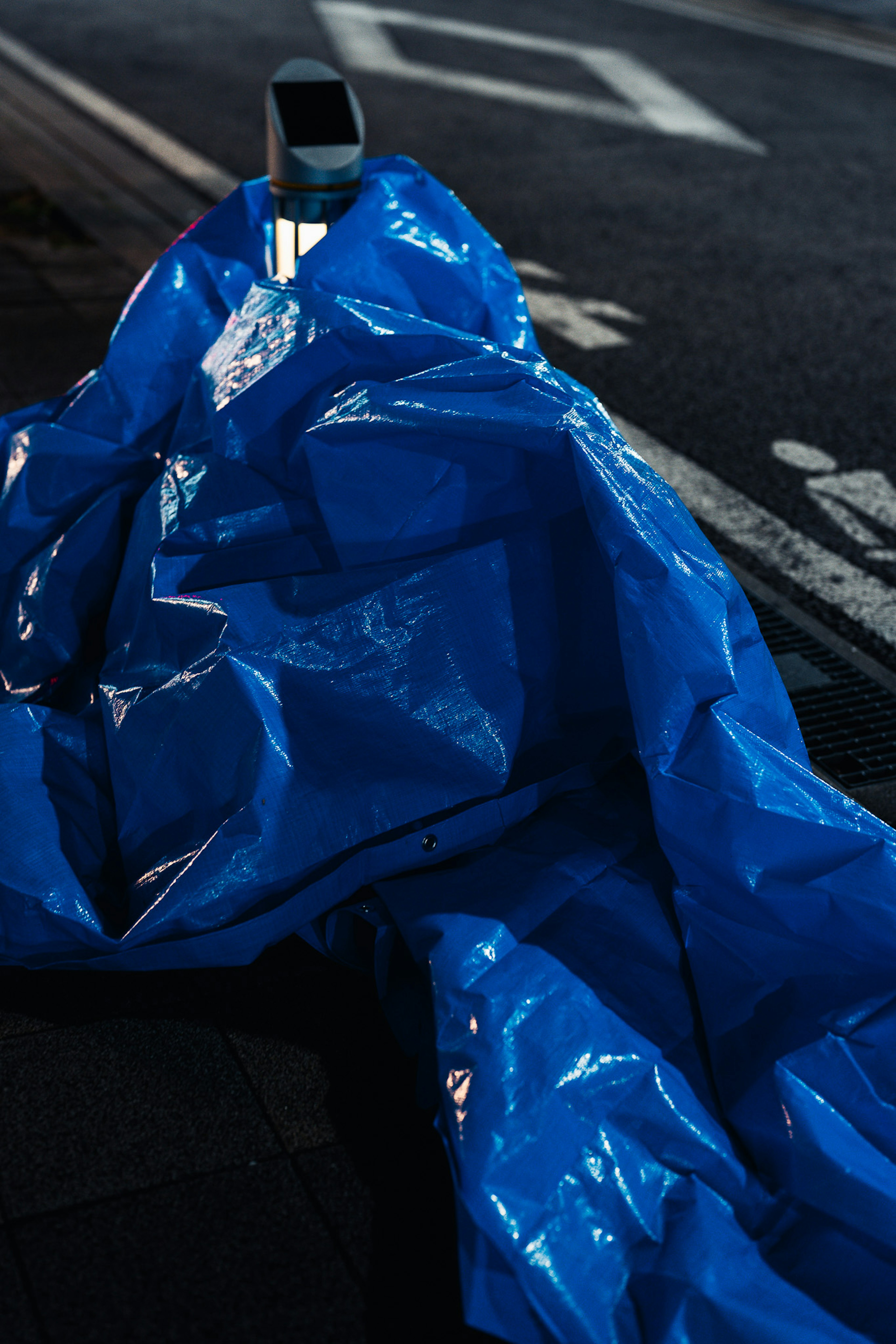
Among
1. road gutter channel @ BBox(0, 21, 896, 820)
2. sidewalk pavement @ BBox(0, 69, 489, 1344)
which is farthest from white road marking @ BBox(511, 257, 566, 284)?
sidewalk pavement @ BBox(0, 69, 489, 1344)

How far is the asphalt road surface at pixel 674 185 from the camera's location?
381 centimetres

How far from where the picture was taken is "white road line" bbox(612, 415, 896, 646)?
10.4 ft

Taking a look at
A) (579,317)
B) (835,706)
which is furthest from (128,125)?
(835,706)

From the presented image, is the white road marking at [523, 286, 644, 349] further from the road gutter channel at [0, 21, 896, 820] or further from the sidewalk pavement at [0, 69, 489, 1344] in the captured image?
the sidewalk pavement at [0, 69, 489, 1344]

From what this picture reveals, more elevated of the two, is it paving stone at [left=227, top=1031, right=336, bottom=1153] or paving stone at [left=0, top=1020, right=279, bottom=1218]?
paving stone at [left=227, top=1031, right=336, bottom=1153]

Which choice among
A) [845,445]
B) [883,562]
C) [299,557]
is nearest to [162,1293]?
[299,557]

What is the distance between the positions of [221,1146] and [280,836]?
1.39 ft

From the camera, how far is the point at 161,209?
5.91 meters

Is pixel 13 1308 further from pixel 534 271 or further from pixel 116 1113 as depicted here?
pixel 534 271

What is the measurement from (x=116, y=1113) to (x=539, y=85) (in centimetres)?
836

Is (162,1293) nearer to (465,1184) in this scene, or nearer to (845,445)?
(465,1184)

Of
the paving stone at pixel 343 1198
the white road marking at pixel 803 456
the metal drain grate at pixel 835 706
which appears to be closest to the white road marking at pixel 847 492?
the white road marking at pixel 803 456

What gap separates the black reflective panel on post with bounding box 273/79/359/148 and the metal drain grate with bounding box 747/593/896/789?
134 centimetres

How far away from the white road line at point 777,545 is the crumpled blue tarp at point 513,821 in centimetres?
122
